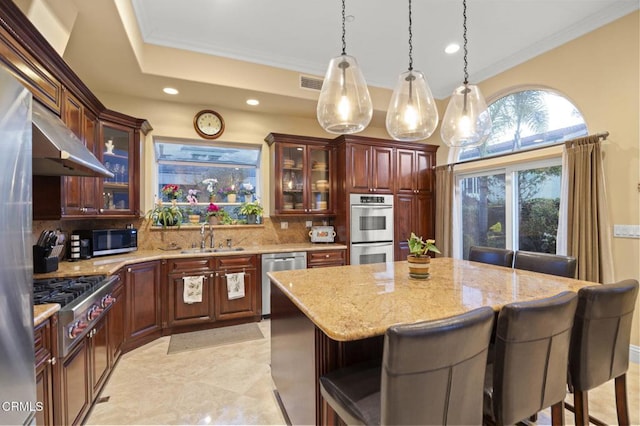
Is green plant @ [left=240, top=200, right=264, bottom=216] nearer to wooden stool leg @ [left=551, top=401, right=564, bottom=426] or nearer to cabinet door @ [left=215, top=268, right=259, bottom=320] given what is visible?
cabinet door @ [left=215, top=268, right=259, bottom=320]

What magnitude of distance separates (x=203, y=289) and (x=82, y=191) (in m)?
1.54

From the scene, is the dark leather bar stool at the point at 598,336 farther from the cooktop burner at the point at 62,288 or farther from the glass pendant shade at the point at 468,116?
the cooktop burner at the point at 62,288

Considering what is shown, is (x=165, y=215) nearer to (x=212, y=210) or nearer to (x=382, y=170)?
(x=212, y=210)

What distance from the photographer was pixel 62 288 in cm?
183

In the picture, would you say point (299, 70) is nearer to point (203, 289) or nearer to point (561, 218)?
point (203, 289)

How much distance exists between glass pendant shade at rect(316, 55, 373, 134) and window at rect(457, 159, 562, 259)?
2.59m

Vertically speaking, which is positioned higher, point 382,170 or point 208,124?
point 208,124

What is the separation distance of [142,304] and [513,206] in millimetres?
4491

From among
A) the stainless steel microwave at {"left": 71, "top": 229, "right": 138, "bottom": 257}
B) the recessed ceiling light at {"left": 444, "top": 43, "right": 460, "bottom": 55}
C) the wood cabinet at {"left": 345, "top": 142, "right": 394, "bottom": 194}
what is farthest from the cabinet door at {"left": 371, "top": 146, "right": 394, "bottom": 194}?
the stainless steel microwave at {"left": 71, "top": 229, "right": 138, "bottom": 257}

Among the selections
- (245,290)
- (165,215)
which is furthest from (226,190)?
(245,290)

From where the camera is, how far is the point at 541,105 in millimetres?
3377

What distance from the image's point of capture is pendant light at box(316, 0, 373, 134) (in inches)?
76.9

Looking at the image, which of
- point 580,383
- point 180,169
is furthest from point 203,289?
point 580,383

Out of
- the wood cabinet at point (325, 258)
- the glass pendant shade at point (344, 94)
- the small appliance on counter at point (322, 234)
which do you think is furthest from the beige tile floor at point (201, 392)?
the glass pendant shade at point (344, 94)
